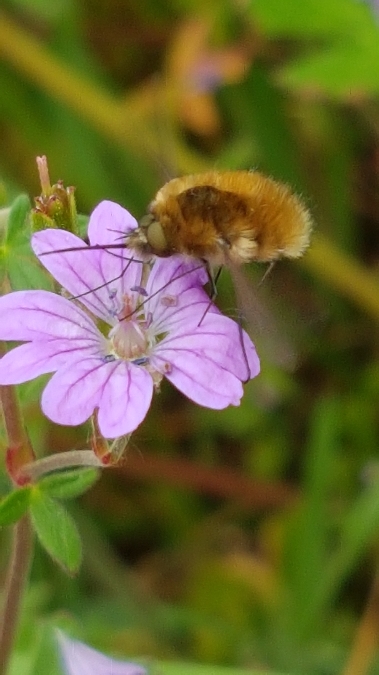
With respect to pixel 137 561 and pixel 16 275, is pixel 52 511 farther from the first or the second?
pixel 137 561

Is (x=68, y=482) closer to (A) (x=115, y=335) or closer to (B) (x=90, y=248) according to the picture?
(A) (x=115, y=335)

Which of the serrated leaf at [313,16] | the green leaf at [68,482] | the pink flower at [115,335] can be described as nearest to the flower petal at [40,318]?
the pink flower at [115,335]

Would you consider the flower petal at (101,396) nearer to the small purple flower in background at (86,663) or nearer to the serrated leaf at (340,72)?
the small purple flower in background at (86,663)

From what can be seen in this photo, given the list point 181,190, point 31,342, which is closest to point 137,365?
point 31,342

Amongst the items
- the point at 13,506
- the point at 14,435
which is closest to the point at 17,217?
the point at 14,435

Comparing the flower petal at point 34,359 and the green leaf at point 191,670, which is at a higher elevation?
the flower petal at point 34,359

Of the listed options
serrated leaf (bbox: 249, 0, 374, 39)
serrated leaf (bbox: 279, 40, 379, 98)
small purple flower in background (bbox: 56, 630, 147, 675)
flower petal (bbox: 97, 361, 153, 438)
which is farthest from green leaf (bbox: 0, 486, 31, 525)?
serrated leaf (bbox: 249, 0, 374, 39)
